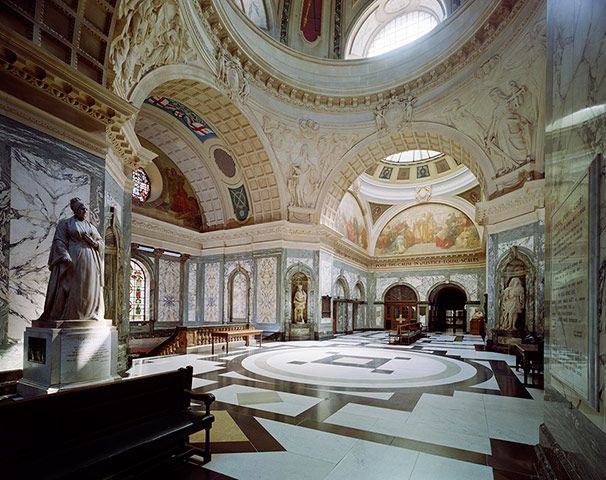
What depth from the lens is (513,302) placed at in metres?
11.9

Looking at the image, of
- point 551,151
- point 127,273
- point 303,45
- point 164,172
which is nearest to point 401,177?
point 303,45

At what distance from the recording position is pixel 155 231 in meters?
16.9

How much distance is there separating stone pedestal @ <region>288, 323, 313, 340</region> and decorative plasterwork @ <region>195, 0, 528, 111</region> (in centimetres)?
1051

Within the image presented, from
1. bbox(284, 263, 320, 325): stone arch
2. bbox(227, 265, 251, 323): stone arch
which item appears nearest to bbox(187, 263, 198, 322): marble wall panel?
bbox(227, 265, 251, 323): stone arch

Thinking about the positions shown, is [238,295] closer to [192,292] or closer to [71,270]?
[192,292]

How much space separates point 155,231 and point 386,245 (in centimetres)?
1688

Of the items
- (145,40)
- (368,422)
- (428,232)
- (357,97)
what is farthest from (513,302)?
(428,232)

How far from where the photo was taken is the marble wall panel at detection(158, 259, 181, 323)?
681 inches

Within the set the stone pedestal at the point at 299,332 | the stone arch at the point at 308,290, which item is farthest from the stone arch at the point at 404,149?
the stone pedestal at the point at 299,332

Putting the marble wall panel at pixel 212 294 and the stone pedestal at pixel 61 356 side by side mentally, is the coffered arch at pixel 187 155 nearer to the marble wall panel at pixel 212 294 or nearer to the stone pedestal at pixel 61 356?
the marble wall panel at pixel 212 294

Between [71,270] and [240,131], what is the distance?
38.5ft

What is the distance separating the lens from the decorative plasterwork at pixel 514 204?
1130 cm

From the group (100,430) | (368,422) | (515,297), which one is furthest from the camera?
(515,297)

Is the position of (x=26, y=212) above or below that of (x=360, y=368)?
above
